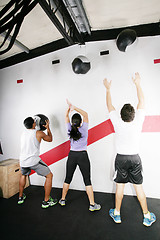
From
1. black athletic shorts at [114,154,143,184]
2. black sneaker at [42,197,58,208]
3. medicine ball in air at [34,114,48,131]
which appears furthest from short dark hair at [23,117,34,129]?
black athletic shorts at [114,154,143,184]

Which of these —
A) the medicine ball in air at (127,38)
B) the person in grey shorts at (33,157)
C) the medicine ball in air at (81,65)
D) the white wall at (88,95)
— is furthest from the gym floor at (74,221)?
the medicine ball in air at (127,38)

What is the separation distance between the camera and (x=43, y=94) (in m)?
3.34

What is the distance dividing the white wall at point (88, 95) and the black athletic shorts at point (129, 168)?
2.50 ft

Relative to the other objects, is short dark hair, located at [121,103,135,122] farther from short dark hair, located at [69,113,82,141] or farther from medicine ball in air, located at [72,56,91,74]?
medicine ball in air, located at [72,56,91,74]

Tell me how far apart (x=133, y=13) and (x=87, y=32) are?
3.01 ft

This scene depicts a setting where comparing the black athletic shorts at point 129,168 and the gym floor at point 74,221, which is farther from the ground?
the black athletic shorts at point 129,168

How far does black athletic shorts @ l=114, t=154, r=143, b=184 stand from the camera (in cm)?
192

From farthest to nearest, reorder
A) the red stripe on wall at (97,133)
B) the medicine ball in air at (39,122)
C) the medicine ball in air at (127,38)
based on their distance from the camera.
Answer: the medicine ball in air at (39,122), the red stripe on wall at (97,133), the medicine ball in air at (127,38)

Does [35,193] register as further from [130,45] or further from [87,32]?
[87,32]

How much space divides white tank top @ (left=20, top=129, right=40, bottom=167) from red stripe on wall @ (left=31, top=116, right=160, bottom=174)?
0.71 metres

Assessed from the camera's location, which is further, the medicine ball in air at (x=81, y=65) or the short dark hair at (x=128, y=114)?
the medicine ball in air at (x=81, y=65)

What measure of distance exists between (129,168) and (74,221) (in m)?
1.07

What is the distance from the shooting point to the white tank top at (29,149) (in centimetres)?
248

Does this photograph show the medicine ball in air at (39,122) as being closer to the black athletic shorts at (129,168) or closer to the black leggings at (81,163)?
the black leggings at (81,163)
